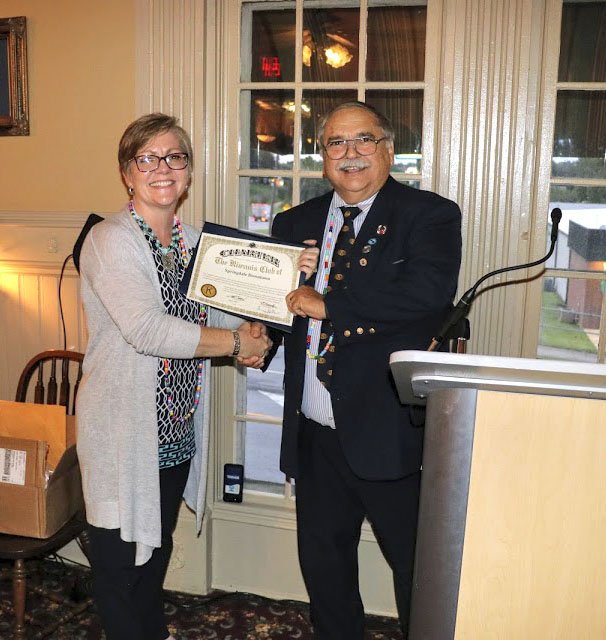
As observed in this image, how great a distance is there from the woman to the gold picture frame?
103cm

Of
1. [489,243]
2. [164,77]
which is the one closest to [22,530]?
[164,77]

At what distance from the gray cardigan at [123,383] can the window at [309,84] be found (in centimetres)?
85

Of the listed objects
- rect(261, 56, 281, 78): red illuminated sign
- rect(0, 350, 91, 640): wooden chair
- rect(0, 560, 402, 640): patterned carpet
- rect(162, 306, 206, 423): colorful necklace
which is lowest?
rect(0, 560, 402, 640): patterned carpet

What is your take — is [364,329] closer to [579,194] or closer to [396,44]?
[579,194]

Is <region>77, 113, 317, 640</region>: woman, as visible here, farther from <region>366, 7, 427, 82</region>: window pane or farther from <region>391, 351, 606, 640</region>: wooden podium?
<region>391, 351, 606, 640</region>: wooden podium

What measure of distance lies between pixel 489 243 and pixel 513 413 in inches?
58.4

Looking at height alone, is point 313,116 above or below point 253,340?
above

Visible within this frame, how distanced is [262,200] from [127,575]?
141cm

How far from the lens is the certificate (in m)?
2.01

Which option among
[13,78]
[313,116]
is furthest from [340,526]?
[13,78]

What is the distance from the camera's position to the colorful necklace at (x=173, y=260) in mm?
1963

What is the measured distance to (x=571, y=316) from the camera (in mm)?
2443

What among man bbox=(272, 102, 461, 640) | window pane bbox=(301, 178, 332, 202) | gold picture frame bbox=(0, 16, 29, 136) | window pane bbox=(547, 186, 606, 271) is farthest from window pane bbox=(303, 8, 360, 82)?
gold picture frame bbox=(0, 16, 29, 136)

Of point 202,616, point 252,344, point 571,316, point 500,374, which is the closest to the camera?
point 500,374
